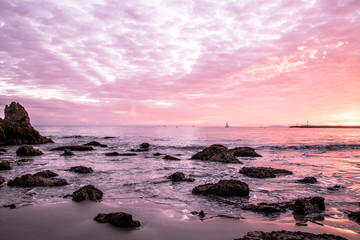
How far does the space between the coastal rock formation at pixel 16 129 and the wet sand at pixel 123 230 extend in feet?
130

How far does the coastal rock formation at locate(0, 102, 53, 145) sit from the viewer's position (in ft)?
128

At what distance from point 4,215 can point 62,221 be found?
76.1 inches

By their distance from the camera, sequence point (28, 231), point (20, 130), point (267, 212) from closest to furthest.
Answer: point (28, 231), point (267, 212), point (20, 130)

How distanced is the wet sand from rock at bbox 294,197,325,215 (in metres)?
0.84

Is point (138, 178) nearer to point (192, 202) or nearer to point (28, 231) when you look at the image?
point (192, 202)

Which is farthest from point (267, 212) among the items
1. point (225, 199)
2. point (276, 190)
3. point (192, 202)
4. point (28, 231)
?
point (28, 231)

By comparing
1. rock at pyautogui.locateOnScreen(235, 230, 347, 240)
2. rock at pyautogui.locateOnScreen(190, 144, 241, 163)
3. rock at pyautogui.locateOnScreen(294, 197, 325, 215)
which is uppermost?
rock at pyautogui.locateOnScreen(235, 230, 347, 240)

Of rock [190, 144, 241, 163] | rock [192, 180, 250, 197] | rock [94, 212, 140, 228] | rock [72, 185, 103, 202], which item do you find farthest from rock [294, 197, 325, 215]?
rock [190, 144, 241, 163]

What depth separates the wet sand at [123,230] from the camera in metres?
5.30

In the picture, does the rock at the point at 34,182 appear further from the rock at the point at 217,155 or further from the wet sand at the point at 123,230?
the rock at the point at 217,155

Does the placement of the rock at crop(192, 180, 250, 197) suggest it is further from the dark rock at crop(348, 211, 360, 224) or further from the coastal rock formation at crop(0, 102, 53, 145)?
the coastal rock formation at crop(0, 102, 53, 145)

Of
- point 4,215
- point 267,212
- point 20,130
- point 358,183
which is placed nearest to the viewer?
point 4,215

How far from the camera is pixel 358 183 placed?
1171 cm

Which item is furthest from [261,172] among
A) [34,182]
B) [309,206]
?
[34,182]
